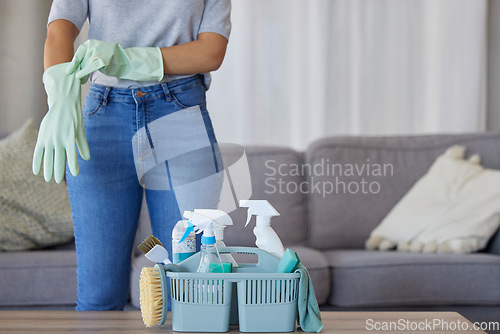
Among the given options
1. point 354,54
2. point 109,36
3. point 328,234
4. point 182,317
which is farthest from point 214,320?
point 354,54

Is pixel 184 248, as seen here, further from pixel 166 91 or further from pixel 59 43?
pixel 59 43

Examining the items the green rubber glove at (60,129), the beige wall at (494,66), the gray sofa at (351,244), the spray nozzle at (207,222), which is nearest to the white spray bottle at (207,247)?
the spray nozzle at (207,222)

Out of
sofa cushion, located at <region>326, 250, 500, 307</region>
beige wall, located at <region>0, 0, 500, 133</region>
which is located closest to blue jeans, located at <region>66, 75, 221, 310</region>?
sofa cushion, located at <region>326, 250, 500, 307</region>

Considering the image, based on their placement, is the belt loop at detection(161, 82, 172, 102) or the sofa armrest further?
the sofa armrest

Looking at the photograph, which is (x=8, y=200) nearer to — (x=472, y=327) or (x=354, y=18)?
(x=472, y=327)

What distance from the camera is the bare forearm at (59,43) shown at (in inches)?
41.8

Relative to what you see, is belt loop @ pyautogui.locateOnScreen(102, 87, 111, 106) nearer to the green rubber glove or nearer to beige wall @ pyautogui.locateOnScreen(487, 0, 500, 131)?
the green rubber glove

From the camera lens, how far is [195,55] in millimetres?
1087

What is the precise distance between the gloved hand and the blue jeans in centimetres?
6

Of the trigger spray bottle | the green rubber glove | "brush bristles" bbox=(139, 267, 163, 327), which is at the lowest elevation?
"brush bristles" bbox=(139, 267, 163, 327)

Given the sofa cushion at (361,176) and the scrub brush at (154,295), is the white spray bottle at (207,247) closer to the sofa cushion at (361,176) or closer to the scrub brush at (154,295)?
the scrub brush at (154,295)

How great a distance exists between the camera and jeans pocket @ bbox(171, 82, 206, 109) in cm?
110

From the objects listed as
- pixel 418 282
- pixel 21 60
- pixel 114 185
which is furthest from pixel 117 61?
pixel 21 60

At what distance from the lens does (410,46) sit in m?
2.68
